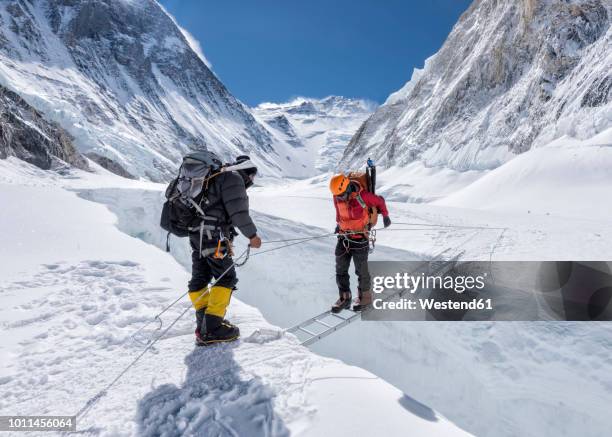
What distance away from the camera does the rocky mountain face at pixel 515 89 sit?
21.5 m

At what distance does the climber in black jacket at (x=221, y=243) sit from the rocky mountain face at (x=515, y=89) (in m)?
20.5

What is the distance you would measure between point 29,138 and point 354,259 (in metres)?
47.8

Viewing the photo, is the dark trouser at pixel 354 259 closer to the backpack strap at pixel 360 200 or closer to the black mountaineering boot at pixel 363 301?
the black mountaineering boot at pixel 363 301

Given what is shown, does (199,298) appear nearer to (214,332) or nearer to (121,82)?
(214,332)

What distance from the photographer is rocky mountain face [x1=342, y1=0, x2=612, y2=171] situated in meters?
21.5

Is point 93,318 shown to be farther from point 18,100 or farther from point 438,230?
point 18,100

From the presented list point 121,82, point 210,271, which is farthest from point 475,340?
point 121,82

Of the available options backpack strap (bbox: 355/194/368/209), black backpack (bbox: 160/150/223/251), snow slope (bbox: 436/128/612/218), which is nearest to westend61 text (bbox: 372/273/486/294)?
backpack strap (bbox: 355/194/368/209)

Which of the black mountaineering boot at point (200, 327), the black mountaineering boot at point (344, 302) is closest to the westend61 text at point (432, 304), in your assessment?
the black mountaineering boot at point (344, 302)

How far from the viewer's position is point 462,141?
29.8m

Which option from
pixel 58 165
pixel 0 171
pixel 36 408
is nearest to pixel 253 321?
pixel 36 408

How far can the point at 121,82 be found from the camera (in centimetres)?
13338

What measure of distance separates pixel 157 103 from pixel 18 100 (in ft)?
319

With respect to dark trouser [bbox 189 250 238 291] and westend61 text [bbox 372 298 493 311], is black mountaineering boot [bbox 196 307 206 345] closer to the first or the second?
dark trouser [bbox 189 250 238 291]
